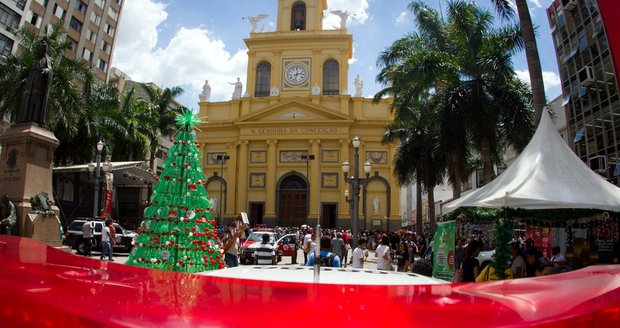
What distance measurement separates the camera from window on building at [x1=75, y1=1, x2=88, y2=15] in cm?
4541

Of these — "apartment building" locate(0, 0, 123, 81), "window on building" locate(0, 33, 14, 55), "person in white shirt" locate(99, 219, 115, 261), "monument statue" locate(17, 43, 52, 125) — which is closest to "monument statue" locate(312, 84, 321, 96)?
"apartment building" locate(0, 0, 123, 81)

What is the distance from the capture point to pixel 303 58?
4938 cm

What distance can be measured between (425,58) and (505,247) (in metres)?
13.1

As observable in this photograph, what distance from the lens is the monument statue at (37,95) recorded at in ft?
47.3

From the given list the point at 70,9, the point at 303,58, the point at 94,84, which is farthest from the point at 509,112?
the point at 70,9

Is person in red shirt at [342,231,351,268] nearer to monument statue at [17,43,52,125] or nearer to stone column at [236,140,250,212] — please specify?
monument statue at [17,43,52,125]

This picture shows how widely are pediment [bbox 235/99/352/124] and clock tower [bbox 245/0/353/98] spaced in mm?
2742

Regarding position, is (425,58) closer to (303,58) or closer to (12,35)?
(303,58)

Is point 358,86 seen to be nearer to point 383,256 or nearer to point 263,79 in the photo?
point 263,79

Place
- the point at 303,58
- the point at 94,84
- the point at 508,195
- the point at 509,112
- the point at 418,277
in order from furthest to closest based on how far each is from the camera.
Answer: the point at 303,58, the point at 94,84, the point at 509,112, the point at 508,195, the point at 418,277

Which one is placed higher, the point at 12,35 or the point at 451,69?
the point at 12,35

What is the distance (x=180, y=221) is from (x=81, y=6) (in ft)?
149

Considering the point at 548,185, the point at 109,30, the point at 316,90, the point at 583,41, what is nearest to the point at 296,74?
the point at 316,90

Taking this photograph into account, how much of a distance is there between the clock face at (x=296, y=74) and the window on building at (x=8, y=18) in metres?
24.9
